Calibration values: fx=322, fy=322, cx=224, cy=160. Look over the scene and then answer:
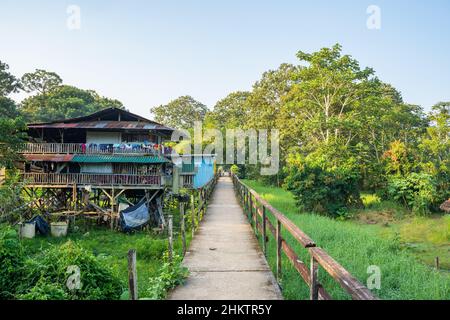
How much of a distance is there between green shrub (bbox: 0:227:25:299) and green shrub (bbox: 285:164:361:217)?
46.4 ft

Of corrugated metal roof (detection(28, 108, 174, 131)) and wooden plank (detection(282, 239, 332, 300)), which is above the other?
corrugated metal roof (detection(28, 108, 174, 131))

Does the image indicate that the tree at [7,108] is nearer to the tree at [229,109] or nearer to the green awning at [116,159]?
the green awning at [116,159]

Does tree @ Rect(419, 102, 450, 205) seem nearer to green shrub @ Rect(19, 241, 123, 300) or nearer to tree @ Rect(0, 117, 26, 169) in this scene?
green shrub @ Rect(19, 241, 123, 300)

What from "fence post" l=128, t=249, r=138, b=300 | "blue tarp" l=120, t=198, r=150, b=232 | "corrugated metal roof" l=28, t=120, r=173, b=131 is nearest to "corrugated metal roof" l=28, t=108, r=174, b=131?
"corrugated metal roof" l=28, t=120, r=173, b=131

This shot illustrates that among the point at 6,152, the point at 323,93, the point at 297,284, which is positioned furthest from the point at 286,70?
the point at 297,284

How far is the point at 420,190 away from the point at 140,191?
1648 cm

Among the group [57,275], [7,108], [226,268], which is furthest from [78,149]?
[7,108]

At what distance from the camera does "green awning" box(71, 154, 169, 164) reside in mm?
18656

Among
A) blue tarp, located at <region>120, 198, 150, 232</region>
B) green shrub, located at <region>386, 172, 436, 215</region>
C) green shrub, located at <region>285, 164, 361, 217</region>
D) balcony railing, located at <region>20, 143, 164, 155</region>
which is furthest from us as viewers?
balcony railing, located at <region>20, 143, 164, 155</region>

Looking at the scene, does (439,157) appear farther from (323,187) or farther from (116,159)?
(116,159)

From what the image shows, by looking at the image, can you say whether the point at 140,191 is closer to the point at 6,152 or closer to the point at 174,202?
the point at 174,202

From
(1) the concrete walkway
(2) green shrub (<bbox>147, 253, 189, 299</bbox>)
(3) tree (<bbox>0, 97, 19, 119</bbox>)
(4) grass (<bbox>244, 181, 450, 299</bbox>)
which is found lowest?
(4) grass (<bbox>244, 181, 450, 299</bbox>)

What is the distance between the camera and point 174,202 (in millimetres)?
23906

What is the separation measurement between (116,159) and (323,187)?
11894 millimetres
